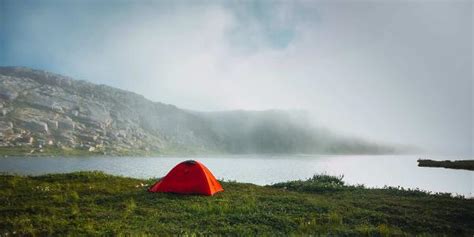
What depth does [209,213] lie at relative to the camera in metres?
16.8

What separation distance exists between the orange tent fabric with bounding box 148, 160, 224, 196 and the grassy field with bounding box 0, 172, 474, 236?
92 centimetres

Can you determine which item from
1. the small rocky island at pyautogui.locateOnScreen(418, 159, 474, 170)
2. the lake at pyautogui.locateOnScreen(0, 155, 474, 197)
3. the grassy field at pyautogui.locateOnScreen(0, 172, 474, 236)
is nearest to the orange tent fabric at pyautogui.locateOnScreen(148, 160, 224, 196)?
the grassy field at pyautogui.locateOnScreen(0, 172, 474, 236)

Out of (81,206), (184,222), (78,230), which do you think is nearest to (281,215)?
(184,222)

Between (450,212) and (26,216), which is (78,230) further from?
(450,212)

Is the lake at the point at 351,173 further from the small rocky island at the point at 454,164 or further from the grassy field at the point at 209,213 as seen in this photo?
the grassy field at the point at 209,213

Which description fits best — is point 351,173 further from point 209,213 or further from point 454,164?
point 209,213

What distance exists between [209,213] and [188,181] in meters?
5.76

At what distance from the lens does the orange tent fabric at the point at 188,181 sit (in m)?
22.0

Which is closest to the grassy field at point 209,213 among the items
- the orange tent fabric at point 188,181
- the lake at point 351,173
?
the orange tent fabric at point 188,181

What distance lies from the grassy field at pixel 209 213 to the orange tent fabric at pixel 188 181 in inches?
36.1

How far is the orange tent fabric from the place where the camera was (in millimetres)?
21984

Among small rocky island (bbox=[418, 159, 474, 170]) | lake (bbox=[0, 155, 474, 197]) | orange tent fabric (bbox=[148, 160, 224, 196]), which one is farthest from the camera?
lake (bbox=[0, 155, 474, 197])

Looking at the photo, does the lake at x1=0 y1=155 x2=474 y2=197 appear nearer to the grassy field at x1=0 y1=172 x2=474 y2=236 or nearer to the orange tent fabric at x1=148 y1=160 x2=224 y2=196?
the grassy field at x1=0 y1=172 x2=474 y2=236

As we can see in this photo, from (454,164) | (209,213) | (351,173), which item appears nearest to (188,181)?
(209,213)
